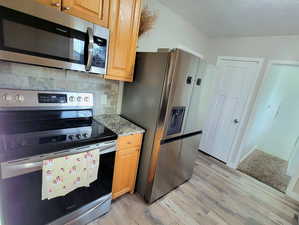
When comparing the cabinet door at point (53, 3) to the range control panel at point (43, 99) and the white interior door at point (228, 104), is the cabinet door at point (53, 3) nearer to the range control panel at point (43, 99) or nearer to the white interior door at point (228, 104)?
the range control panel at point (43, 99)

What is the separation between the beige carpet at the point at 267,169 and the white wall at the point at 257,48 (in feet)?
2.98

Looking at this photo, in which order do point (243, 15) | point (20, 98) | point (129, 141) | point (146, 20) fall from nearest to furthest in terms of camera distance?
point (20, 98) < point (129, 141) < point (146, 20) < point (243, 15)

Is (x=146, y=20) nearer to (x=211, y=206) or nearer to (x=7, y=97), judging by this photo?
(x=7, y=97)

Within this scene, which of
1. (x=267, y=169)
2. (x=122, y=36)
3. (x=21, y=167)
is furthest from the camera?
(x=267, y=169)

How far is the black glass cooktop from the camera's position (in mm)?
980

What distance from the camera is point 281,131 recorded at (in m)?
3.99

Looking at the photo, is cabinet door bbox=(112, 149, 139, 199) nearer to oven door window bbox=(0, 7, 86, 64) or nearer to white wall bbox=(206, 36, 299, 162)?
oven door window bbox=(0, 7, 86, 64)

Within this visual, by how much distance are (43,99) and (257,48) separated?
11.1 ft

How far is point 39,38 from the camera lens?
1028 millimetres

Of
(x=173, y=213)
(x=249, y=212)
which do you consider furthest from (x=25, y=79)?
(x=249, y=212)

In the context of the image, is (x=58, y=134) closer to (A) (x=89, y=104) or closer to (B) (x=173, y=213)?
(A) (x=89, y=104)

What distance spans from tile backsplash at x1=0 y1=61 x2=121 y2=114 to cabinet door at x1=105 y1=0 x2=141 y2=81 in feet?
1.10

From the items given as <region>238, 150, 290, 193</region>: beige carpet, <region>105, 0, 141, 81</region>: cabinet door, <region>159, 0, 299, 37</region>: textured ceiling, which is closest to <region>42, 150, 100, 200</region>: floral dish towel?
<region>105, 0, 141, 81</region>: cabinet door

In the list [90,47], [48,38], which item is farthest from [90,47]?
[48,38]
